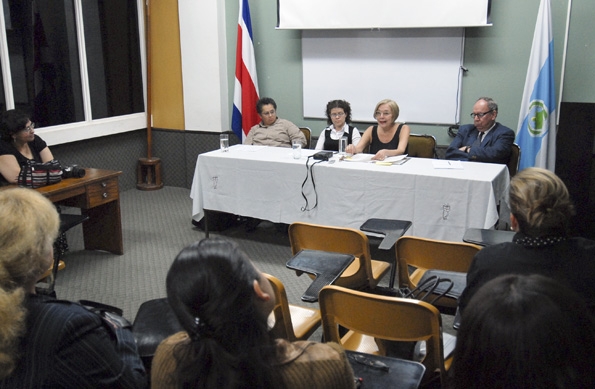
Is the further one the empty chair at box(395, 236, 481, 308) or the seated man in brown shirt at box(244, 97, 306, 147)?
the seated man in brown shirt at box(244, 97, 306, 147)

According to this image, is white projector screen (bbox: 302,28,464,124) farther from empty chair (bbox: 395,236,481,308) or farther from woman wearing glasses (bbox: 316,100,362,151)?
empty chair (bbox: 395,236,481,308)

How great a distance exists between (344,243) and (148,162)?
388cm

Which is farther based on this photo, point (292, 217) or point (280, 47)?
point (280, 47)

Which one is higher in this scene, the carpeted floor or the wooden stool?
the wooden stool

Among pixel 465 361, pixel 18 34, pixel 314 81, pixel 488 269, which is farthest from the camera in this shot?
pixel 314 81

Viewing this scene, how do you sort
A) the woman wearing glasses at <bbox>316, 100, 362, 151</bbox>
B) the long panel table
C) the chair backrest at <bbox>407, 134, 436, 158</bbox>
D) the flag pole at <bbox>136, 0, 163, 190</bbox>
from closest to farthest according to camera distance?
the long panel table → the chair backrest at <bbox>407, 134, 436, 158</bbox> → the woman wearing glasses at <bbox>316, 100, 362, 151</bbox> → the flag pole at <bbox>136, 0, 163, 190</bbox>

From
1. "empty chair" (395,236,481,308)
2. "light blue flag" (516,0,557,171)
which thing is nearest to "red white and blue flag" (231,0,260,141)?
"light blue flag" (516,0,557,171)

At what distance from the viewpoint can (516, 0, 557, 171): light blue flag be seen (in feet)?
14.1

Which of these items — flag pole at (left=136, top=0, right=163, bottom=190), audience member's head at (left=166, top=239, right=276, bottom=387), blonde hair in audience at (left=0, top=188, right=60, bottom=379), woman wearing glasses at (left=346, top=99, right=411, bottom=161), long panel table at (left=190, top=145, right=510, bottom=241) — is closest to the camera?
audience member's head at (left=166, top=239, right=276, bottom=387)

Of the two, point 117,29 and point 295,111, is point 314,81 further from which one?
point 117,29

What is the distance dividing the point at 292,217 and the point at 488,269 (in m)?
2.34

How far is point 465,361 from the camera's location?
0.89 m

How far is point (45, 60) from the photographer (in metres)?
5.15

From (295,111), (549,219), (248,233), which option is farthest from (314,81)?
(549,219)
